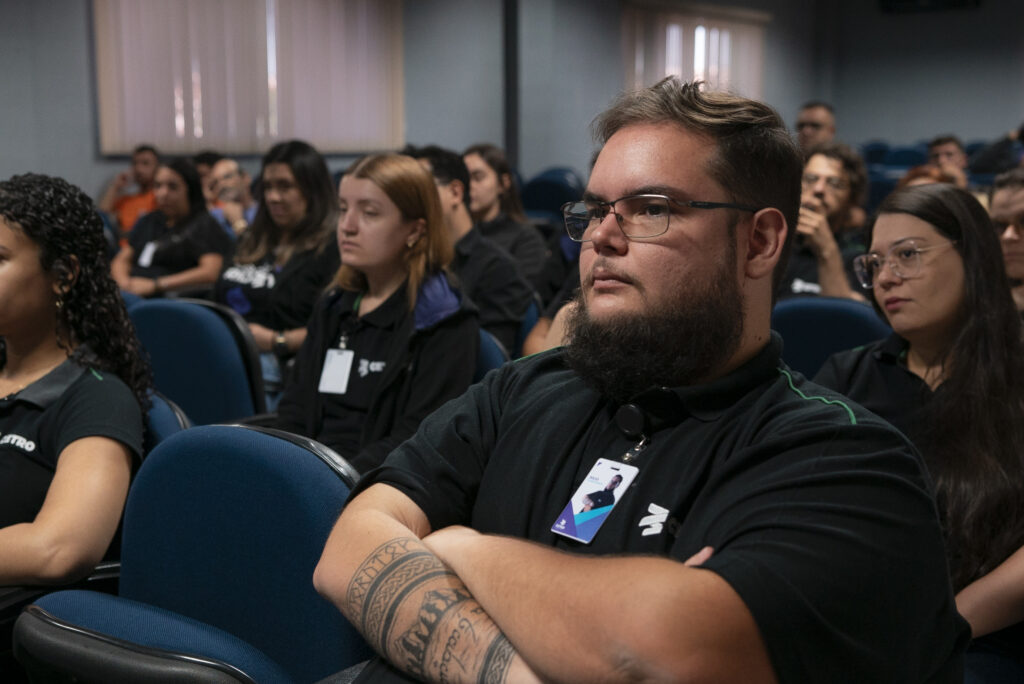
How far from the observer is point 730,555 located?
3.21ft

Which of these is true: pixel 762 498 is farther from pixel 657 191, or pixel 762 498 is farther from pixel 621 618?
pixel 657 191

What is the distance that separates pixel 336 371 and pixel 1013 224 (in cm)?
171

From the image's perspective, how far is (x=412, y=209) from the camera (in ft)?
8.55

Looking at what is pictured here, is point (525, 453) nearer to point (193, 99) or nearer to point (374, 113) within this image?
point (193, 99)

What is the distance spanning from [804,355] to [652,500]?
153cm

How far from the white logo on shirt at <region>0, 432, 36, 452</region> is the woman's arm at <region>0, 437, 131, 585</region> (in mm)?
77

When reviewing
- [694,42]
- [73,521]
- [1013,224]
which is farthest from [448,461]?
[694,42]

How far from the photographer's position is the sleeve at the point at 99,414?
68.1 inches

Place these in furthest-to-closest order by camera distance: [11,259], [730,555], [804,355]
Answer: [804,355] → [11,259] → [730,555]

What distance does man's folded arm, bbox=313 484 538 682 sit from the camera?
1.07 m

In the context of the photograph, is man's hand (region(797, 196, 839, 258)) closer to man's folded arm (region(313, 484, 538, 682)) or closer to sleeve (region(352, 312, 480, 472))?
sleeve (region(352, 312, 480, 472))

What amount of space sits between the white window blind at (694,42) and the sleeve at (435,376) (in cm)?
881

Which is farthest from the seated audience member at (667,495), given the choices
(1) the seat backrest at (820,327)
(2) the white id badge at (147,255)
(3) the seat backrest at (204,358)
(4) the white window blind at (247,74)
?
(4) the white window blind at (247,74)

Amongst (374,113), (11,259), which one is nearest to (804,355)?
(11,259)
